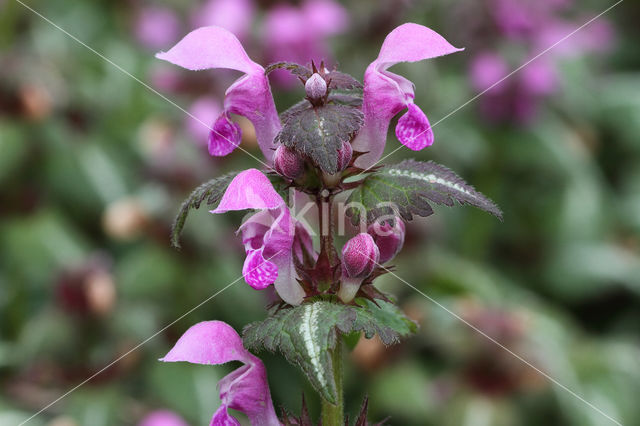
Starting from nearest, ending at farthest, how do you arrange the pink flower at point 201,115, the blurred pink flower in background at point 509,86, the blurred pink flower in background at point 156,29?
the pink flower at point 201,115 → the blurred pink flower in background at point 509,86 → the blurred pink flower in background at point 156,29

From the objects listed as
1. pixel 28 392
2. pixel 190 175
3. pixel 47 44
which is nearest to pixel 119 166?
pixel 190 175

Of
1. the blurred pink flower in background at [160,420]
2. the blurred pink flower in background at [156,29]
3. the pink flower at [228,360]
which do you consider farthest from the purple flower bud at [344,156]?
the blurred pink flower in background at [156,29]

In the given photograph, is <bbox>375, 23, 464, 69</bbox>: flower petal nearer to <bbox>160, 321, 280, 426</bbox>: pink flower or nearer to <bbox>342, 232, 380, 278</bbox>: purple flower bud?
<bbox>342, 232, 380, 278</bbox>: purple flower bud

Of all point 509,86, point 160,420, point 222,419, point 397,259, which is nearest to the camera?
point 222,419

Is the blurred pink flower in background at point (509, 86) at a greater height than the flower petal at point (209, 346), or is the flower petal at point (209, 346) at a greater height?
the flower petal at point (209, 346)

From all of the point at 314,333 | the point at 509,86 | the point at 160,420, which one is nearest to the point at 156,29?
the point at 509,86

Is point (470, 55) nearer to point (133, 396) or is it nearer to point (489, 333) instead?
point (489, 333)

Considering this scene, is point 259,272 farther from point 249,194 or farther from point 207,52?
point 207,52

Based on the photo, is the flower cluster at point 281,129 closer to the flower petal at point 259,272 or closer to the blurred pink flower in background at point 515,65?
the flower petal at point 259,272
